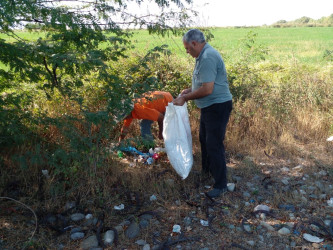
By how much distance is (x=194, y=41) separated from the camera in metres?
3.34

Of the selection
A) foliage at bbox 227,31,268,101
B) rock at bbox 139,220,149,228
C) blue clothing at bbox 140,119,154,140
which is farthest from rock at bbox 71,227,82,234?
foliage at bbox 227,31,268,101

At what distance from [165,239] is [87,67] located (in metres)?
1.79

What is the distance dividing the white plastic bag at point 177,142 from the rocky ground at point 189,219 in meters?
0.23

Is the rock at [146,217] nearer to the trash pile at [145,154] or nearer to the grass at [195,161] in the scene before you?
the grass at [195,161]

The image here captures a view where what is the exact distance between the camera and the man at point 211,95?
10.9 ft

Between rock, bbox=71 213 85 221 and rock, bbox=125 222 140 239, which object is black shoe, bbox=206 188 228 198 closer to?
rock, bbox=125 222 140 239

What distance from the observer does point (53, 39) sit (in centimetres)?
347

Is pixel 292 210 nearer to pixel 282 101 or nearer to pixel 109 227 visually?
pixel 109 227

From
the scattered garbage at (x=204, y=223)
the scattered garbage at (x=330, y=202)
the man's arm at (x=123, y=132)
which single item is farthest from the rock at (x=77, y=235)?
the scattered garbage at (x=330, y=202)

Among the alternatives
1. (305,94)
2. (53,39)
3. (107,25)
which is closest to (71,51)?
(53,39)

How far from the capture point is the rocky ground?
2926 millimetres

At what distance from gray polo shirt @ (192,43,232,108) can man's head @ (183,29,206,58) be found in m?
0.06

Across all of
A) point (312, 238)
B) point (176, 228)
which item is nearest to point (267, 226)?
point (312, 238)

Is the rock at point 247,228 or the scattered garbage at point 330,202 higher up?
the scattered garbage at point 330,202
